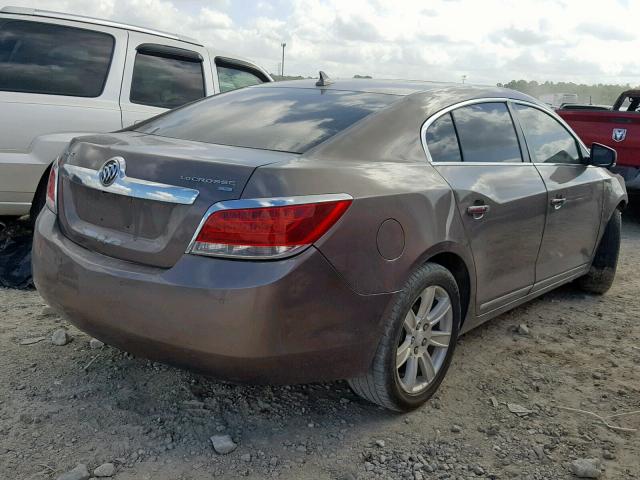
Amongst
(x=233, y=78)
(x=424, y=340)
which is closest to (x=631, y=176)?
(x=233, y=78)

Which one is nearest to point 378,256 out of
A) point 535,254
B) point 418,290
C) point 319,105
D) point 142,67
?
point 418,290

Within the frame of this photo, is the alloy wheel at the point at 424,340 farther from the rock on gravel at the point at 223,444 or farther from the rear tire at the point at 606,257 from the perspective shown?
the rear tire at the point at 606,257

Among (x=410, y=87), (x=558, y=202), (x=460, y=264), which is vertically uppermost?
(x=410, y=87)

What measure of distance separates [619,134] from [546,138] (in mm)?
4336

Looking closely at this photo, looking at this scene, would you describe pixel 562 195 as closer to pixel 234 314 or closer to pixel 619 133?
pixel 234 314

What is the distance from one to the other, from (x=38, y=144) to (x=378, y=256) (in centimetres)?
321

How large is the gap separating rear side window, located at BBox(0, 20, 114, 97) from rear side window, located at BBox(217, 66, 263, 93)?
115 cm

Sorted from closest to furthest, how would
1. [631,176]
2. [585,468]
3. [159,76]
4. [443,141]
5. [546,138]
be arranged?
[585,468]
[443,141]
[546,138]
[159,76]
[631,176]

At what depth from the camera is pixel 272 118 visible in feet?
10.4

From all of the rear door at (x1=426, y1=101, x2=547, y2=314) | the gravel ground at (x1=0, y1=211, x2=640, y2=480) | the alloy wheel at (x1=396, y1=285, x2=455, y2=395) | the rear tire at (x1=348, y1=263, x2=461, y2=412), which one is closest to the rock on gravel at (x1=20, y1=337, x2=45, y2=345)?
the gravel ground at (x1=0, y1=211, x2=640, y2=480)

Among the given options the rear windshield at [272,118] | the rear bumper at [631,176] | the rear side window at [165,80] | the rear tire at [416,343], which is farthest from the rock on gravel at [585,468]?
the rear bumper at [631,176]

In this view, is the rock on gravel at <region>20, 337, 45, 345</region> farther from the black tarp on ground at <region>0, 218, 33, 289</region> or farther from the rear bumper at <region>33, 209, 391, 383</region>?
the rear bumper at <region>33, 209, 391, 383</region>

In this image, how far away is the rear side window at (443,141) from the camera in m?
3.21

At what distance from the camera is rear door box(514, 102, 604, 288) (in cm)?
402
